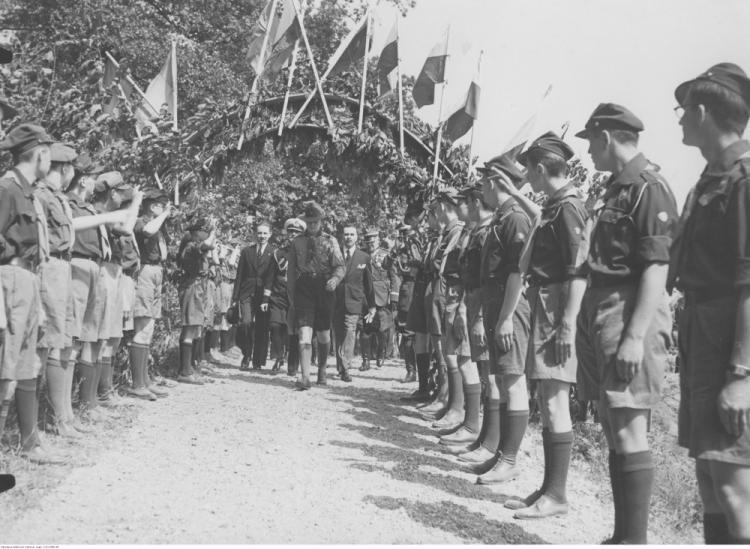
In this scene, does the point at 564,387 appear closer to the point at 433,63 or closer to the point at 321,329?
the point at 321,329

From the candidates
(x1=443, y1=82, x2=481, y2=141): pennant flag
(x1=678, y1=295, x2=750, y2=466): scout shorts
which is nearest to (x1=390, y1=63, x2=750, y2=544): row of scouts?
(x1=678, y1=295, x2=750, y2=466): scout shorts

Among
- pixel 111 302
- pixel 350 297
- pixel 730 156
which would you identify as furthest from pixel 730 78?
pixel 350 297

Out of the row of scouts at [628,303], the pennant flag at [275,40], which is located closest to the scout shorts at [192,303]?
the pennant flag at [275,40]

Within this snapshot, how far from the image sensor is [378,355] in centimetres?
1474

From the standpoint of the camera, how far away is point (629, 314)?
348cm

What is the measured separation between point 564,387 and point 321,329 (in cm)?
564

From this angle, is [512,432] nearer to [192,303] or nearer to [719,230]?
[719,230]

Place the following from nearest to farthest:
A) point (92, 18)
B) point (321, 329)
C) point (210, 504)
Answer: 1. point (210, 504)
2. point (321, 329)
3. point (92, 18)

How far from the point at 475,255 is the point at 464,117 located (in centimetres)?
542

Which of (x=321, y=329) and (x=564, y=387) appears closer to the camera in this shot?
(x=564, y=387)

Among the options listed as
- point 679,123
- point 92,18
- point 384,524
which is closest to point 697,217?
point 679,123

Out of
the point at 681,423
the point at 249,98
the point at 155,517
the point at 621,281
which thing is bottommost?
the point at 155,517

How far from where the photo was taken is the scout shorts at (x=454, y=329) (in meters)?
6.80

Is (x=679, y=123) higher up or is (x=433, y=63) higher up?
(x=433, y=63)
